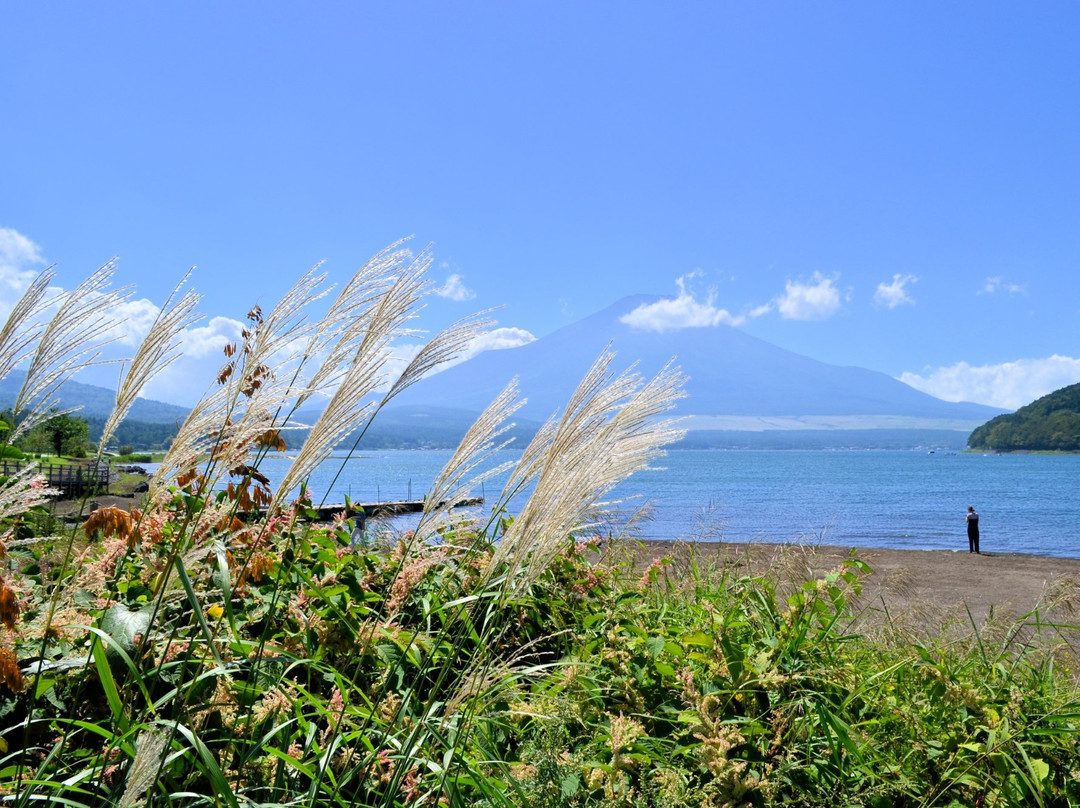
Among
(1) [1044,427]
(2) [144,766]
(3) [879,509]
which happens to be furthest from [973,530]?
Result: (1) [1044,427]

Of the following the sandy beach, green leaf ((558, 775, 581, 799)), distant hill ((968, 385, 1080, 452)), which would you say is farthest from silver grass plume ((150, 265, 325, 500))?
distant hill ((968, 385, 1080, 452))

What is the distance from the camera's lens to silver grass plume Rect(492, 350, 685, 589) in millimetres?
1595

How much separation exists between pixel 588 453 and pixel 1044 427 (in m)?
165

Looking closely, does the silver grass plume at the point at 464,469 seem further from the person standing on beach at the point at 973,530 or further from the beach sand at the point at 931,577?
the person standing on beach at the point at 973,530

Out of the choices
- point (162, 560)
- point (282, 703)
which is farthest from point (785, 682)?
point (162, 560)

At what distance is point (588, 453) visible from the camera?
1671mm

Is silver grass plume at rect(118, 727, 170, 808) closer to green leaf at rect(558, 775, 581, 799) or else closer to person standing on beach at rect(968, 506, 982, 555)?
green leaf at rect(558, 775, 581, 799)

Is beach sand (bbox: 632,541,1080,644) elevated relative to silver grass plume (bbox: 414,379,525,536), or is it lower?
lower

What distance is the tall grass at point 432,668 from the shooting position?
63.9 inches

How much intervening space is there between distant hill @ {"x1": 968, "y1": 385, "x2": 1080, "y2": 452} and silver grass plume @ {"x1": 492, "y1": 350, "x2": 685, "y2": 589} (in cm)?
15627

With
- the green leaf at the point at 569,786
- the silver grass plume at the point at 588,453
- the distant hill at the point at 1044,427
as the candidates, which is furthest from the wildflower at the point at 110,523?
the distant hill at the point at 1044,427

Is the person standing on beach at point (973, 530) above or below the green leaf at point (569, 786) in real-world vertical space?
below

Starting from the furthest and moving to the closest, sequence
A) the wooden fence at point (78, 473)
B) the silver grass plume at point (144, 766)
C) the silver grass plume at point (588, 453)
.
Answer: the wooden fence at point (78, 473) → the silver grass plume at point (588, 453) → the silver grass plume at point (144, 766)

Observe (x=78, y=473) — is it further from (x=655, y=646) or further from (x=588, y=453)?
(x=655, y=646)
